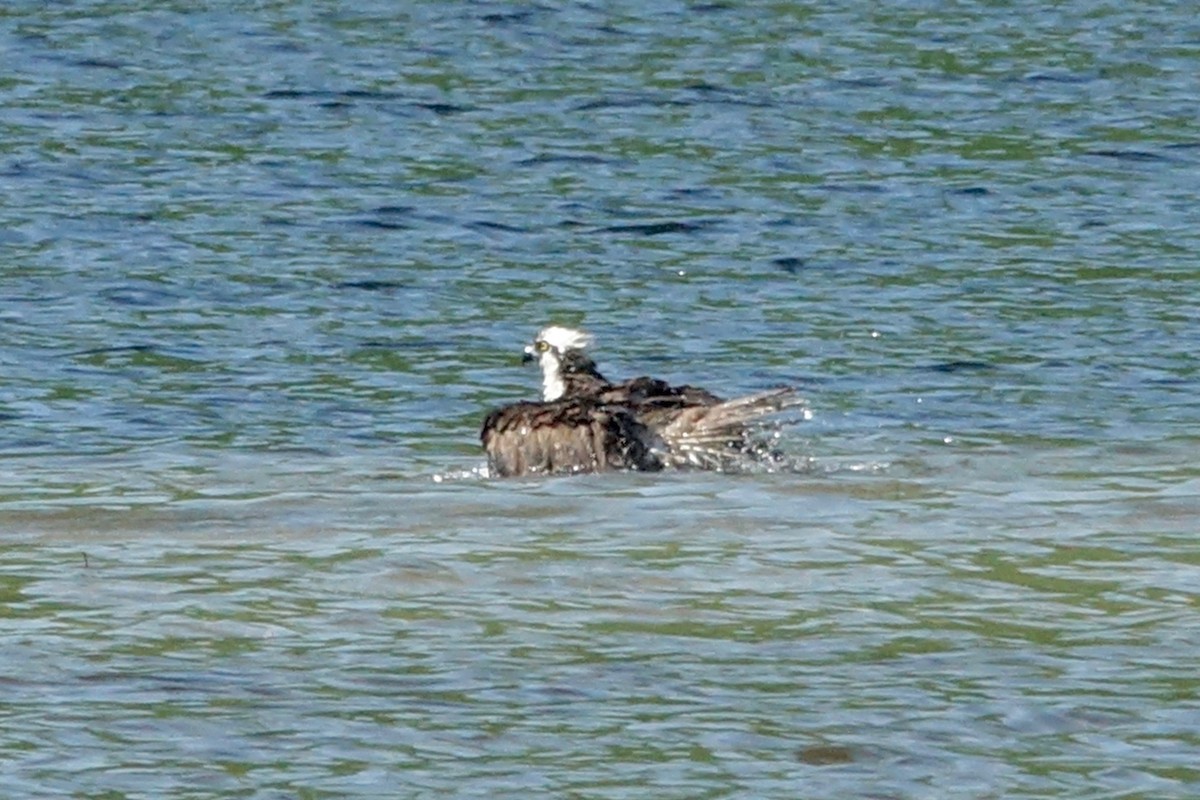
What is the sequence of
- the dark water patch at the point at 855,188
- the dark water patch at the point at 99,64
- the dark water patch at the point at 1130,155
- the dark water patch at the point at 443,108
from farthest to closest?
the dark water patch at the point at 99,64, the dark water patch at the point at 443,108, the dark water patch at the point at 1130,155, the dark water patch at the point at 855,188

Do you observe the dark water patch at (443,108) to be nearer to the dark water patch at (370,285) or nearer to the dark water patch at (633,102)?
the dark water patch at (633,102)

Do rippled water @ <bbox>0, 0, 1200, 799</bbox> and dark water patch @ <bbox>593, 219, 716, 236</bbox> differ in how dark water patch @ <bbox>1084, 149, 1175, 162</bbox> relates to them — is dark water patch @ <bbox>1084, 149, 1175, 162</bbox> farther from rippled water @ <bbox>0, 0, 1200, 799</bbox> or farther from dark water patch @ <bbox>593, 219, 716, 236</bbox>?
dark water patch @ <bbox>593, 219, 716, 236</bbox>

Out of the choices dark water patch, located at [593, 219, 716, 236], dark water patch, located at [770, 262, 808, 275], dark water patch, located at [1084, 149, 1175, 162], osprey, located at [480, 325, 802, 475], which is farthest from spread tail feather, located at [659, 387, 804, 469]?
dark water patch, located at [1084, 149, 1175, 162]

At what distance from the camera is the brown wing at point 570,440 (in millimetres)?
13328

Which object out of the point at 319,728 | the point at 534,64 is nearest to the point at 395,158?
the point at 534,64

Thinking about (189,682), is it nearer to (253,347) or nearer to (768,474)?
(768,474)

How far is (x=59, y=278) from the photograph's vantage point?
17625mm

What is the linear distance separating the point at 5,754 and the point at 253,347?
7.63 meters

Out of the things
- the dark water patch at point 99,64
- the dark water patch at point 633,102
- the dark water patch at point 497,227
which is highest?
the dark water patch at point 99,64

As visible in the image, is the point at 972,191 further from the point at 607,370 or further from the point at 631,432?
the point at 631,432

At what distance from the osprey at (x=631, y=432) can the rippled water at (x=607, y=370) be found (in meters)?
0.24

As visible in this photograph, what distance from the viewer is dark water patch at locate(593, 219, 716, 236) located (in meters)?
19.0

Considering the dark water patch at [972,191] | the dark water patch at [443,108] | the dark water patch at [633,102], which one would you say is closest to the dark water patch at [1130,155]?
the dark water patch at [972,191]

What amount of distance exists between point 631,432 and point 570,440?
0.28 metres
